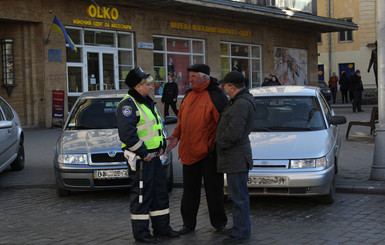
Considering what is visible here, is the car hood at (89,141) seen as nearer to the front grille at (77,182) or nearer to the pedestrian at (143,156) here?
the front grille at (77,182)

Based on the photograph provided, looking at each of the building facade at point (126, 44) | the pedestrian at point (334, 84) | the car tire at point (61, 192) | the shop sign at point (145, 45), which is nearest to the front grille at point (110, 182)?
the car tire at point (61, 192)

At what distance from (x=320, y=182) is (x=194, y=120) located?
2054 millimetres

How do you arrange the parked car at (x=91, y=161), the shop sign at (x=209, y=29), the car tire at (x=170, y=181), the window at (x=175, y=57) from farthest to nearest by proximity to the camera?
the shop sign at (x=209, y=29), the window at (x=175, y=57), the car tire at (x=170, y=181), the parked car at (x=91, y=161)

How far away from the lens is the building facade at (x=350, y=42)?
49.5 m

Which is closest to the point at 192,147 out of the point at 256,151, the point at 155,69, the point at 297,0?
the point at 256,151

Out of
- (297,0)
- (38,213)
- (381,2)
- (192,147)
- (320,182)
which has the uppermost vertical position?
(297,0)

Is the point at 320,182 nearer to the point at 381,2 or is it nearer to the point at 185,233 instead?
the point at 185,233

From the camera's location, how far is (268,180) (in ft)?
23.3

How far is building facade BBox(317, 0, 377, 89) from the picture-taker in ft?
163

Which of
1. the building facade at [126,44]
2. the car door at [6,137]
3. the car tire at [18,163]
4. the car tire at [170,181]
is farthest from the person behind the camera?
the building facade at [126,44]

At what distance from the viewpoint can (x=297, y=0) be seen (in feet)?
112

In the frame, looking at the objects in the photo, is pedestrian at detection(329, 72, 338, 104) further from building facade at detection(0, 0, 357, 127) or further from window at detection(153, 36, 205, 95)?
window at detection(153, 36, 205, 95)

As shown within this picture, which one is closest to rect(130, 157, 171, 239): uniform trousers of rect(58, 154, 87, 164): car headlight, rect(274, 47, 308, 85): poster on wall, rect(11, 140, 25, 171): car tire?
rect(58, 154, 87, 164): car headlight

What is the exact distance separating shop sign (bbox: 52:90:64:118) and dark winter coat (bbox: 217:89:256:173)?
50.5 feet
